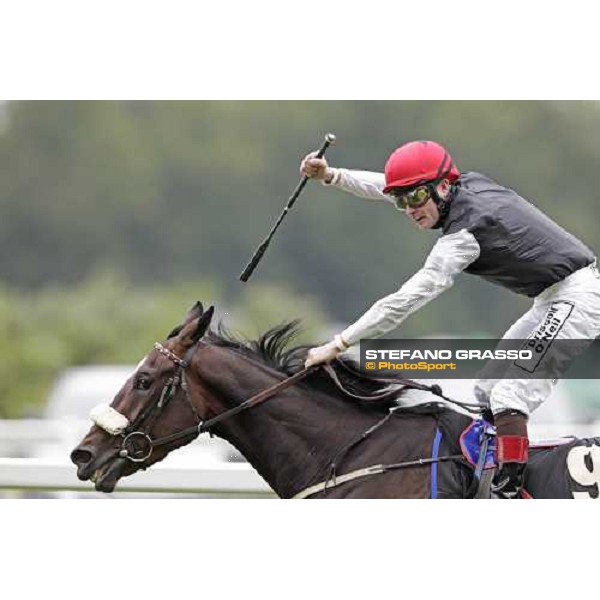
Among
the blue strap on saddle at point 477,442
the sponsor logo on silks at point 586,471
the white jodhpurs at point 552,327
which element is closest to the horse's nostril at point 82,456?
the blue strap on saddle at point 477,442

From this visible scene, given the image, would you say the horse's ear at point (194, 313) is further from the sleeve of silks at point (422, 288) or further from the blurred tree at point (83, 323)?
the blurred tree at point (83, 323)

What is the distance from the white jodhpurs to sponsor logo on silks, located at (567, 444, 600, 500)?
0.88ft

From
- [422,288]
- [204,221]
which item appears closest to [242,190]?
[204,221]

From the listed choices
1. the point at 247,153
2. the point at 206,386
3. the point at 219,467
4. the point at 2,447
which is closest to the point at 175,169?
the point at 247,153

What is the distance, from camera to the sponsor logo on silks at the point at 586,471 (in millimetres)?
4289

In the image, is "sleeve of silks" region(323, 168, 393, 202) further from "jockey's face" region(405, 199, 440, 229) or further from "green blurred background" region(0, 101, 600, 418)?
"green blurred background" region(0, 101, 600, 418)

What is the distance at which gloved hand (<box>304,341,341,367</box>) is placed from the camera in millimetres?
4488

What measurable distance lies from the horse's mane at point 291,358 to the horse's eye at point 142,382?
0.33m

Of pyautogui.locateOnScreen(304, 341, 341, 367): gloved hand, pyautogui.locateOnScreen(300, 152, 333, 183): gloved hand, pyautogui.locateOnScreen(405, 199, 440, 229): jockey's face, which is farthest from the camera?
pyautogui.locateOnScreen(300, 152, 333, 183): gloved hand

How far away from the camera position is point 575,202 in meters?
8.65

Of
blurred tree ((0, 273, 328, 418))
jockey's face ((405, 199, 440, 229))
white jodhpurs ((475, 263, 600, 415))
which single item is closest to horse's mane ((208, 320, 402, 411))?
white jodhpurs ((475, 263, 600, 415))

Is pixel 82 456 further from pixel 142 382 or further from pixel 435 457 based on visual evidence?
pixel 435 457

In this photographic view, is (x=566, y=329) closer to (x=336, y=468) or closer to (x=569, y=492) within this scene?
(x=569, y=492)

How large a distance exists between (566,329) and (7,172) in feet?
21.4
